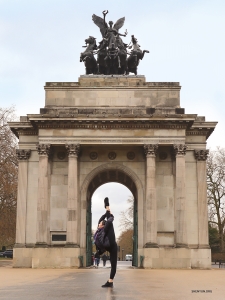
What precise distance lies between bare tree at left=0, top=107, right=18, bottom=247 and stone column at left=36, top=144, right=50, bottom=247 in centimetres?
1261

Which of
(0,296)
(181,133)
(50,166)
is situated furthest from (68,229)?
(0,296)

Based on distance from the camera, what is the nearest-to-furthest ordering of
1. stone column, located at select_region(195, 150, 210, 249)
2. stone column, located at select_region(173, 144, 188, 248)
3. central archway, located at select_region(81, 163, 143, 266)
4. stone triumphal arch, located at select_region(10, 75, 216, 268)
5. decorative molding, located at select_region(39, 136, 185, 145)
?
stone column, located at select_region(173, 144, 188, 248)
stone triumphal arch, located at select_region(10, 75, 216, 268)
decorative molding, located at select_region(39, 136, 185, 145)
stone column, located at select_region(195, 150, 210, 249)
central archway, located at select_region(81, 163, 143, 266)

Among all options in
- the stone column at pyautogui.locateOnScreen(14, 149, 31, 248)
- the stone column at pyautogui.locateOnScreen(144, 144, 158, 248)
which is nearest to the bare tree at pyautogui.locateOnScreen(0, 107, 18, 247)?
the stone column at pyautogui.locateOnScreen(14, 149, 31, 248)

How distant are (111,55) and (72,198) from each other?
40.0ft

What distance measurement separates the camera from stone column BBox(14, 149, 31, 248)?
3569 centimetres

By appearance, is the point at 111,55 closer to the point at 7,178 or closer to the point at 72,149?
the point at 72,149

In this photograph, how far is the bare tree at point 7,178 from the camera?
47375 millimetres

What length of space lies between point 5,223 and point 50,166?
14.8 meters

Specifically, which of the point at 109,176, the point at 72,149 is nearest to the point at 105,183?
the point at 109,176

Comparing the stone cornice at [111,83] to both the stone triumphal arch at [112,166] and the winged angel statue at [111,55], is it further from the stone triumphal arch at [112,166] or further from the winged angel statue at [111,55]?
the winged angel statue at [111,55]

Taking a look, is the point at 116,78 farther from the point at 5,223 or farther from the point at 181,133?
the point at 5,223

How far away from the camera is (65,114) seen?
34812 mm

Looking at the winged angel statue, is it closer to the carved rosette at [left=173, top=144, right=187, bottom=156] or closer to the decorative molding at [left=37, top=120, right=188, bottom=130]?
the decorative molding at [left=37, top=120, right=188, bottom=130]

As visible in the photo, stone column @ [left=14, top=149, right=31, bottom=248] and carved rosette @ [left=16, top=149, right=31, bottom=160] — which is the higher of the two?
carved rosette @ [left=16, top=149, right=31, bottom=160]
